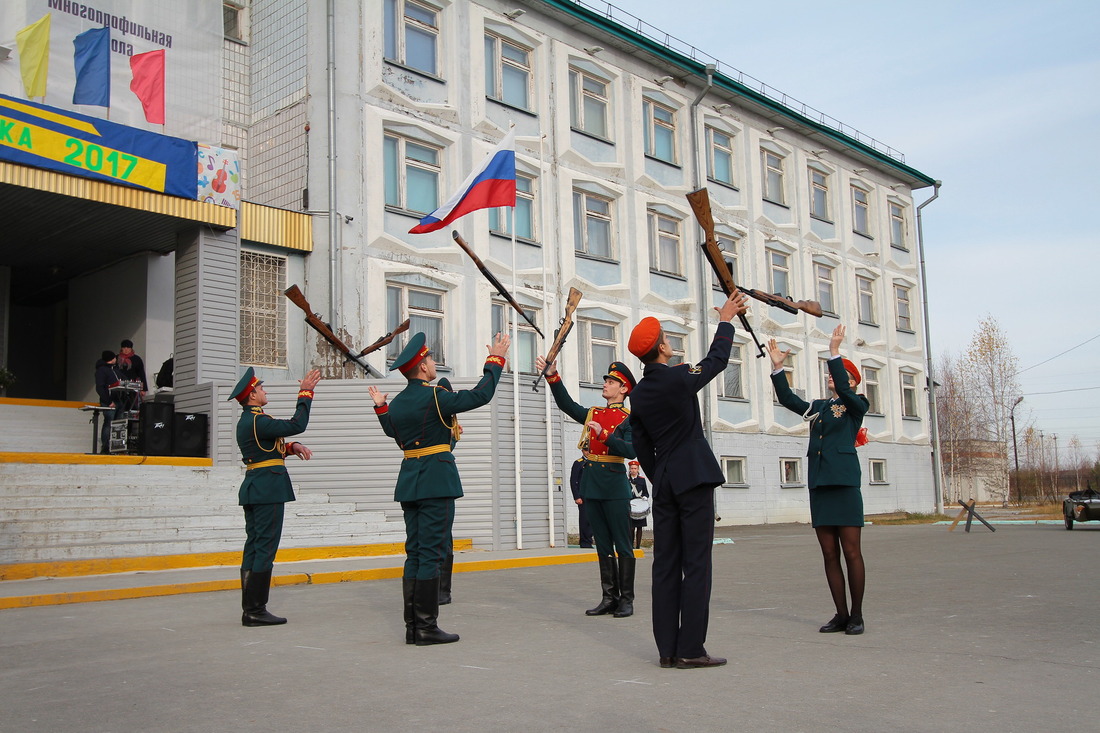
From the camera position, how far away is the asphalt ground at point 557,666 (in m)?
4.78

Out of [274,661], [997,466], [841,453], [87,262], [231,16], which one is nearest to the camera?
[274,661]

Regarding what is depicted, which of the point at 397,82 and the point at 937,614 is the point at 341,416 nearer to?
the point at 397,82

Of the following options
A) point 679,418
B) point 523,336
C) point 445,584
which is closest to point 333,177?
point 523,336

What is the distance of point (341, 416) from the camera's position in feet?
59.6

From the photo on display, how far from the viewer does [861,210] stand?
3816cm

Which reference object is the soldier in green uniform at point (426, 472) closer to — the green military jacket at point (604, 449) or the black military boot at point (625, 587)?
the green military jacket at point (604, 449)

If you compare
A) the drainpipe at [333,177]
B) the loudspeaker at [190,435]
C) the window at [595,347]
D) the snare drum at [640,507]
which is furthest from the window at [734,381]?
the loudspeaker at [190,435]

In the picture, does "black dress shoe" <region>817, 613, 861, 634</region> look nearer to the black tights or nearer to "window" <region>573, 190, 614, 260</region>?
the black tights

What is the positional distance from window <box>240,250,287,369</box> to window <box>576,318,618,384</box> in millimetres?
8009

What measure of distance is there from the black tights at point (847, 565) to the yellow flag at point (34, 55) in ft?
53.6

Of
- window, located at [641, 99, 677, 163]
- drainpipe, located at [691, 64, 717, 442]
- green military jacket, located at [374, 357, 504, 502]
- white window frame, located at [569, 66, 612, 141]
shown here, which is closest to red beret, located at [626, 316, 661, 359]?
green military jacket, located at [374, 357, 504, 502]

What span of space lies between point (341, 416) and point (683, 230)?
14.5 meters

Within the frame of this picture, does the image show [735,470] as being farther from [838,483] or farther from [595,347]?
[838,483]

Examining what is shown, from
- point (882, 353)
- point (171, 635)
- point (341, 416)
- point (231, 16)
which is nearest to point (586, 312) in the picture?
point (341, 416)
